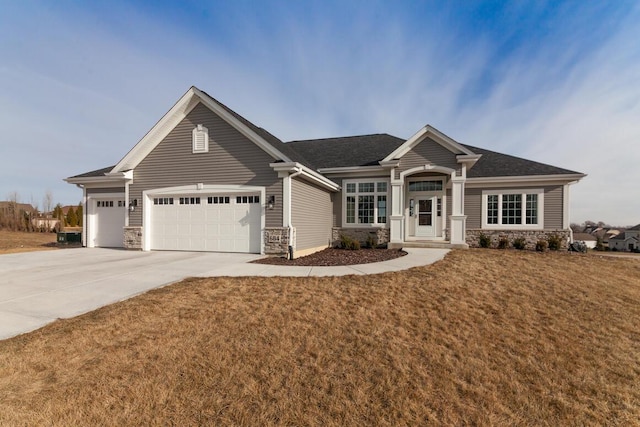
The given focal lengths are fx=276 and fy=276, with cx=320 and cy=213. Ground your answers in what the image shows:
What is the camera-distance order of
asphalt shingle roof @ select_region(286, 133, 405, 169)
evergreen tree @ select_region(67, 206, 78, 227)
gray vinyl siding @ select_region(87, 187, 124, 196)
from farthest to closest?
evergreen tree @ select_region(67, 206, 78, 227), asphalt shingle roof @ select_region(286, 133, 405, 169), gray vinyl siding @ select_region(87, 187, 124, 196)

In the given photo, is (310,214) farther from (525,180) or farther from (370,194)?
(525,180)

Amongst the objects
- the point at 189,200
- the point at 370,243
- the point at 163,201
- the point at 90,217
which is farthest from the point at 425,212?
the point at 90,217

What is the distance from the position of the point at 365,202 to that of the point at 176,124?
9.27 m

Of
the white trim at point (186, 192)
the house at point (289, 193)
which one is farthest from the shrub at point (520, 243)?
the white trim at point (186, 192)

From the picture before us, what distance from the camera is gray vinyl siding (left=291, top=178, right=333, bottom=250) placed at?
423 inches

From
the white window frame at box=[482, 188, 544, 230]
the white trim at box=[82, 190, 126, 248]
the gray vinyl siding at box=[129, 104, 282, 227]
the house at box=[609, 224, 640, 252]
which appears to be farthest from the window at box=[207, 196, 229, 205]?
the house at box=[609, 224, 640, 252]

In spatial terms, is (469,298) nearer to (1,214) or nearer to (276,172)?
(276,172)

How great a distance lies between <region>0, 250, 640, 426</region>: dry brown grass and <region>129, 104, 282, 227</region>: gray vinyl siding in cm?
557

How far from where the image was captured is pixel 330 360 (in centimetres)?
344

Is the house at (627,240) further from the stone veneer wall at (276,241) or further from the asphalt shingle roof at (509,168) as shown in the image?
the stone veneer wall at (276,241)

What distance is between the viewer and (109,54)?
1138 centimetres

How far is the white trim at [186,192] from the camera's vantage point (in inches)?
414

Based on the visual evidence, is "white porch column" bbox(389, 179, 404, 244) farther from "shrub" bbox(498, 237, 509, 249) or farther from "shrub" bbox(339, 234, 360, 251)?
"shrub" bbox(498, 237, 509, 249)

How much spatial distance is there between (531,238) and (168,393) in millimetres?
15575
